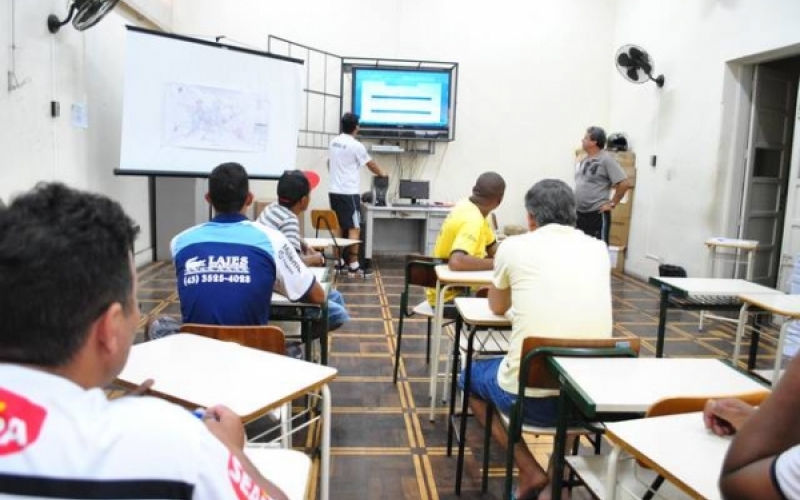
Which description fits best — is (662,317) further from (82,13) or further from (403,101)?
(403,101)

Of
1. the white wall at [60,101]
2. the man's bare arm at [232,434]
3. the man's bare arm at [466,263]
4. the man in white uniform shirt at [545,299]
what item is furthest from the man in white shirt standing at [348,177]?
the man's bare arm at [232,434]

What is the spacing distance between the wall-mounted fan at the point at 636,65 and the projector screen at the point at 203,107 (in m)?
3.55

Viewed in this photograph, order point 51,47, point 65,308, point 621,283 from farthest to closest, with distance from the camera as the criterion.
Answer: point 621,283 → point 51,47 → point 65,308

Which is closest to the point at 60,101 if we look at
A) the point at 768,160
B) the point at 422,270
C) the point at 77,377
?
the point at 422,270

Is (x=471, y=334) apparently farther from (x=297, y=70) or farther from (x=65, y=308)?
(x=297, y=70)

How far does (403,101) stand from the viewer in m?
7.12

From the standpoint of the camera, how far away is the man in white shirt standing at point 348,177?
20.6ft

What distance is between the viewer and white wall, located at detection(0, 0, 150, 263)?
3861mm

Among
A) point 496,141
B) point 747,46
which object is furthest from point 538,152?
point 747,46

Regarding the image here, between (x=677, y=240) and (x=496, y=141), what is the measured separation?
256 centimetres

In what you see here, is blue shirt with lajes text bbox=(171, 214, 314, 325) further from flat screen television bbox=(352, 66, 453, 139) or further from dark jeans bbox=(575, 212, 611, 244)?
flat screen television bbox=(352, 66, 453, 139)

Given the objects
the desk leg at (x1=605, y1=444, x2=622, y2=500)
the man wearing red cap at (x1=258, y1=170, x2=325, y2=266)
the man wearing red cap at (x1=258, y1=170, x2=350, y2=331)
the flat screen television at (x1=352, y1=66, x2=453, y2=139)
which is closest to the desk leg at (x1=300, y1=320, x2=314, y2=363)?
the man wearing red cap at (x1=258, y1=170, x2=350, y2=331)

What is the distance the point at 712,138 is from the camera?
5.64 meters

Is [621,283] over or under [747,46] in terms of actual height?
under
